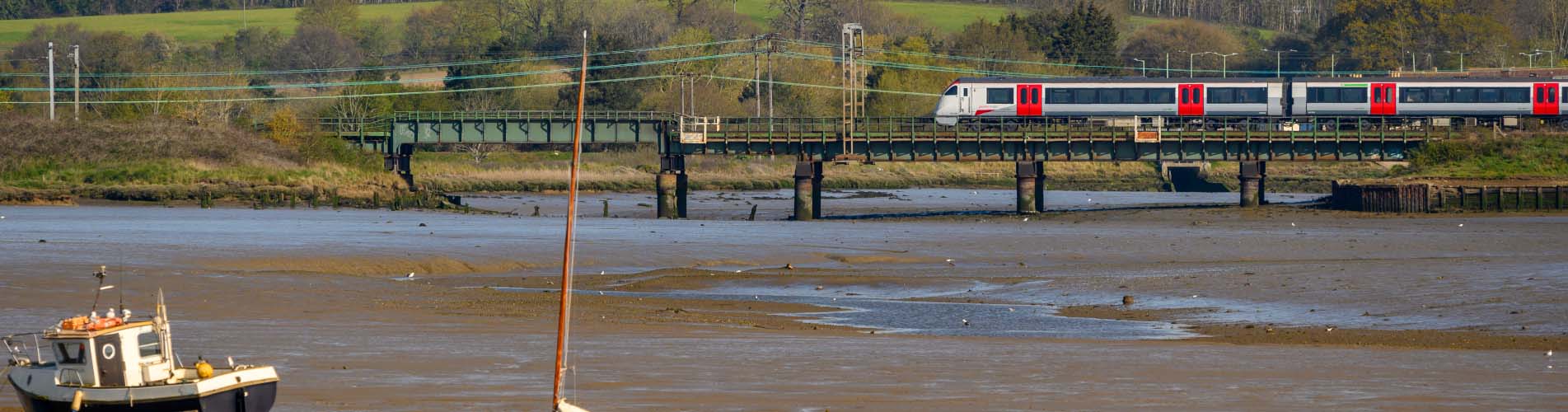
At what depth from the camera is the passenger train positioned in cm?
7656

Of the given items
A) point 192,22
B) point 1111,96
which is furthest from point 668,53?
point 192,22

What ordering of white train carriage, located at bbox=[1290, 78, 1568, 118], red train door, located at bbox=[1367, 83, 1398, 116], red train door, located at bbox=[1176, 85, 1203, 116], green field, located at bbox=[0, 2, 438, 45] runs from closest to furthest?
white train carriage, located at bbox=[1290, 78, 1568, 118] < red train door, located at bbox=[1367, 83, 1398, 116] < red train door, located at bbox=[1176, 85, 1203, 116] < green field, located at bbox=[0, 2, 438, 45]

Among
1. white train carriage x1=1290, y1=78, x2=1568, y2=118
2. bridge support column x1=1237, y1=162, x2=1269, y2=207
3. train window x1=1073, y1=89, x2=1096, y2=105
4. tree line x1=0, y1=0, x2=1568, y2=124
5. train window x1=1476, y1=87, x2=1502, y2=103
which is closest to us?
bridge support column x1=1237, y1=162, x2=1269, y2=207

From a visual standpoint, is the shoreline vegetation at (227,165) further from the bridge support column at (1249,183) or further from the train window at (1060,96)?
the train window at (1060,96)

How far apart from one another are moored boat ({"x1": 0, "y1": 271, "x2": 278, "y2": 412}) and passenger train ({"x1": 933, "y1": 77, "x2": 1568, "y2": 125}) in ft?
207

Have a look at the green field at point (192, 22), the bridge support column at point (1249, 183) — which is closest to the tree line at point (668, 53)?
the green field at point (192, 22)

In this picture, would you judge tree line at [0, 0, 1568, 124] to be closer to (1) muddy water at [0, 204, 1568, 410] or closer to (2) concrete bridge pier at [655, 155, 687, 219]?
(2) concrete bridge pier at [655, 155, 687, 219]

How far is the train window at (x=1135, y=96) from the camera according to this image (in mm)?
77125

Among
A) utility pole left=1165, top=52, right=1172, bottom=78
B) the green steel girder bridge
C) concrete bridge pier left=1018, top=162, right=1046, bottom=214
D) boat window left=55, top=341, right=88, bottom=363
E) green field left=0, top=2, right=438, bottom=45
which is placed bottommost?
boat window left=55, top=341, right=88, bottom=363

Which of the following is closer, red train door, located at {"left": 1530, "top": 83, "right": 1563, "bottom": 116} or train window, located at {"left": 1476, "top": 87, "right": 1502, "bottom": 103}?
red train door, located at {"left": 1530, "top": 83, "right": 1563, "bottom": 116}

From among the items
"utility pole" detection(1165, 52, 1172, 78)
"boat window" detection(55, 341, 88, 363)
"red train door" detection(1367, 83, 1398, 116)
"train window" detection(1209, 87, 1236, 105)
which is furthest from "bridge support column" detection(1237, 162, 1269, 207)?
"utility pole" detection(1165, 52, 1172, 78)

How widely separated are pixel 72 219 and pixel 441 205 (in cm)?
1602

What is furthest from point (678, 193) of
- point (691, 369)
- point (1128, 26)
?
point (1128, 26)

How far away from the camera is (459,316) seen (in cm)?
2355
